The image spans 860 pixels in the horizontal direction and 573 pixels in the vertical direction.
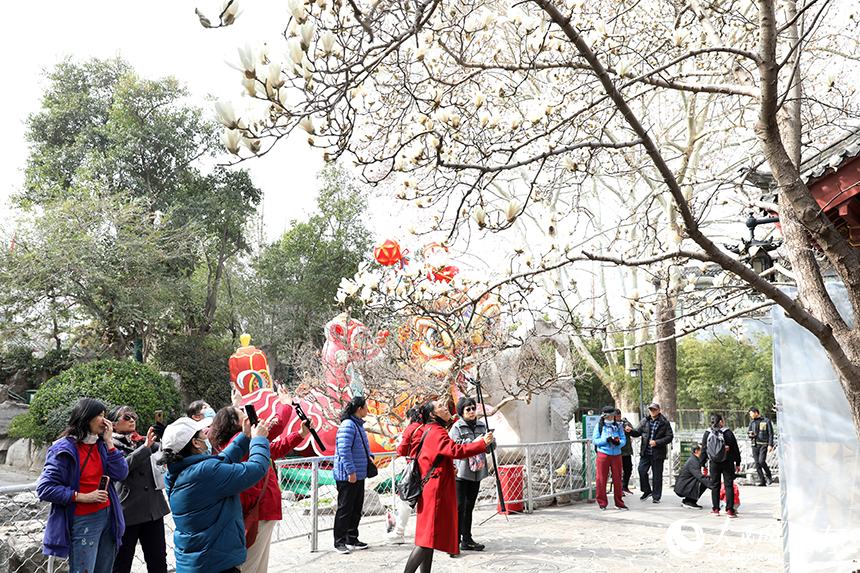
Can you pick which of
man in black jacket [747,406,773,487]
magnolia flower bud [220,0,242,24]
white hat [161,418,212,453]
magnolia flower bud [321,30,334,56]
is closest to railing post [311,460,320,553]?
white hat [161,418,212,453]

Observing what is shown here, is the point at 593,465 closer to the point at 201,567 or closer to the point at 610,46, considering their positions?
the point at 610,46

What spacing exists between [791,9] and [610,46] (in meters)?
1.39

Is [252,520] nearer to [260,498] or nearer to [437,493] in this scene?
[260,498]

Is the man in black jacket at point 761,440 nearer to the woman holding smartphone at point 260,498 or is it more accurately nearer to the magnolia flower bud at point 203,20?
the woman holding smartphone at point 260,498

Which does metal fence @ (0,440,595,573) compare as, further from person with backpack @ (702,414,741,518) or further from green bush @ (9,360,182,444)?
green bush @ (9,360,182,444)

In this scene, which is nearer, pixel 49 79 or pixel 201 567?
pixel 201 567

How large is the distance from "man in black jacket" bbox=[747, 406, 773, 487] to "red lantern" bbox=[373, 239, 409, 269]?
8087 mm

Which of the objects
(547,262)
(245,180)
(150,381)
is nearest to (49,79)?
(245,180)

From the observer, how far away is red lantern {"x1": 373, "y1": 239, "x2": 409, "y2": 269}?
13250mm

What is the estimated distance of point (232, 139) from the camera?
9.12 feet

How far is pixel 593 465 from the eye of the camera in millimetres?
11148

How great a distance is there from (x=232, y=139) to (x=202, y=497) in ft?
6.16

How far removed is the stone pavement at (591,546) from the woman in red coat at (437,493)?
1.27m

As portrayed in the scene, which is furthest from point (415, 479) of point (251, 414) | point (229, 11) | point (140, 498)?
point (229, 11)
